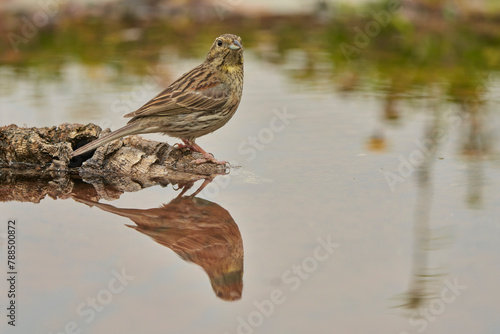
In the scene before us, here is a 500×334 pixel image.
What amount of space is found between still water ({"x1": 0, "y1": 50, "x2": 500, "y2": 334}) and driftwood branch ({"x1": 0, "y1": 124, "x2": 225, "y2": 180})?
0.33m

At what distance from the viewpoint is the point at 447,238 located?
11.8 feet

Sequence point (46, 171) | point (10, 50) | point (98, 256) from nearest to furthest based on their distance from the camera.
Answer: point (98, 256), point (46, 171), point (10, 50)

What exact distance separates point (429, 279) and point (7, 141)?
10.7 ft

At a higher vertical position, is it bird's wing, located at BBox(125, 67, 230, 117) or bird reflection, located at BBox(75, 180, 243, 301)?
bird's wing, located at BBox(125, 67, 230, 117)

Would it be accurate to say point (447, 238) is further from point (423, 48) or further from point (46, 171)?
point (423, 48)

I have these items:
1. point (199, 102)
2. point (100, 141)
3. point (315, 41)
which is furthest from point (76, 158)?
point (315, 41)

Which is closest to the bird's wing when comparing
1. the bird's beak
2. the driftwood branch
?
the bird's beak

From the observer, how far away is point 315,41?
35.0 ft

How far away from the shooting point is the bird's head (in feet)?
19.4

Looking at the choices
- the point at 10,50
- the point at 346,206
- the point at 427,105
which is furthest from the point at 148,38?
the point at 346,206

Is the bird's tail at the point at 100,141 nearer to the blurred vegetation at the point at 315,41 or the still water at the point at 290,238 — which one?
the still water at the point at 290,238

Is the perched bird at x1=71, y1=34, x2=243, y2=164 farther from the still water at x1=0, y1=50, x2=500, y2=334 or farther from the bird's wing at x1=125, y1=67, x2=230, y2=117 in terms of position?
the still water at x1=0, y1=50, x2=500, y2=334

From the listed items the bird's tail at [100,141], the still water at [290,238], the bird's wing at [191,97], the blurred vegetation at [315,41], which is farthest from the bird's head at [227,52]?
the blurred vegetation at [315,41]

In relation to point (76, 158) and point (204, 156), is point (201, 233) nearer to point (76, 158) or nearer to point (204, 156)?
point (204, 156)
